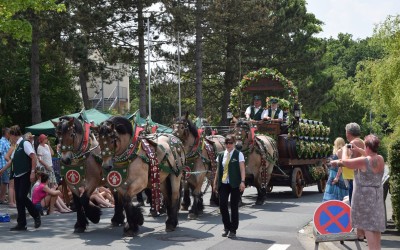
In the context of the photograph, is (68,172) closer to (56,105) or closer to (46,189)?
(46,189)

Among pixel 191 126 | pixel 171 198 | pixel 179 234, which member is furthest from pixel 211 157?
pixel 179 234

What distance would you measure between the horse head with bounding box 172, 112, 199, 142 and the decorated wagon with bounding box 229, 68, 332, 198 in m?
2.10

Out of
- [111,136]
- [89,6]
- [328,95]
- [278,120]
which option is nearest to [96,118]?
[278,120]

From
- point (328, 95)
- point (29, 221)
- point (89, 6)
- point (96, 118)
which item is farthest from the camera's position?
point (328, 95)

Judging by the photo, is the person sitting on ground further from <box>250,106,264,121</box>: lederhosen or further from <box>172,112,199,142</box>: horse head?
<box>250,106,264,121</box>: lederhosen

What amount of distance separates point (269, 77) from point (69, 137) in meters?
9.78

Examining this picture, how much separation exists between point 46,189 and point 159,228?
327 centimetres

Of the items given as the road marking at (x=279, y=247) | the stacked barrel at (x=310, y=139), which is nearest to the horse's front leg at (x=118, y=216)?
the road marking at (x=279, y=247)

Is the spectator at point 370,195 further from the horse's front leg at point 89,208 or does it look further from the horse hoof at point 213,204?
the horse hoof at point 213,204

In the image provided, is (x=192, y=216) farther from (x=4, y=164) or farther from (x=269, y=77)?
(x=269, y=77)

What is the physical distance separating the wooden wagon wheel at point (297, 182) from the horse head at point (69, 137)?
352 inches

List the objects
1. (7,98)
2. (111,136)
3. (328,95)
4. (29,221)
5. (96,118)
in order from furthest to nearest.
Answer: (328,95)
(7,98)
(96,118)
(29,221)
(111,136)

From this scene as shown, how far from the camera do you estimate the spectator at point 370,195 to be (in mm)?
7652

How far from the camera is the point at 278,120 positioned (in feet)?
61.1
